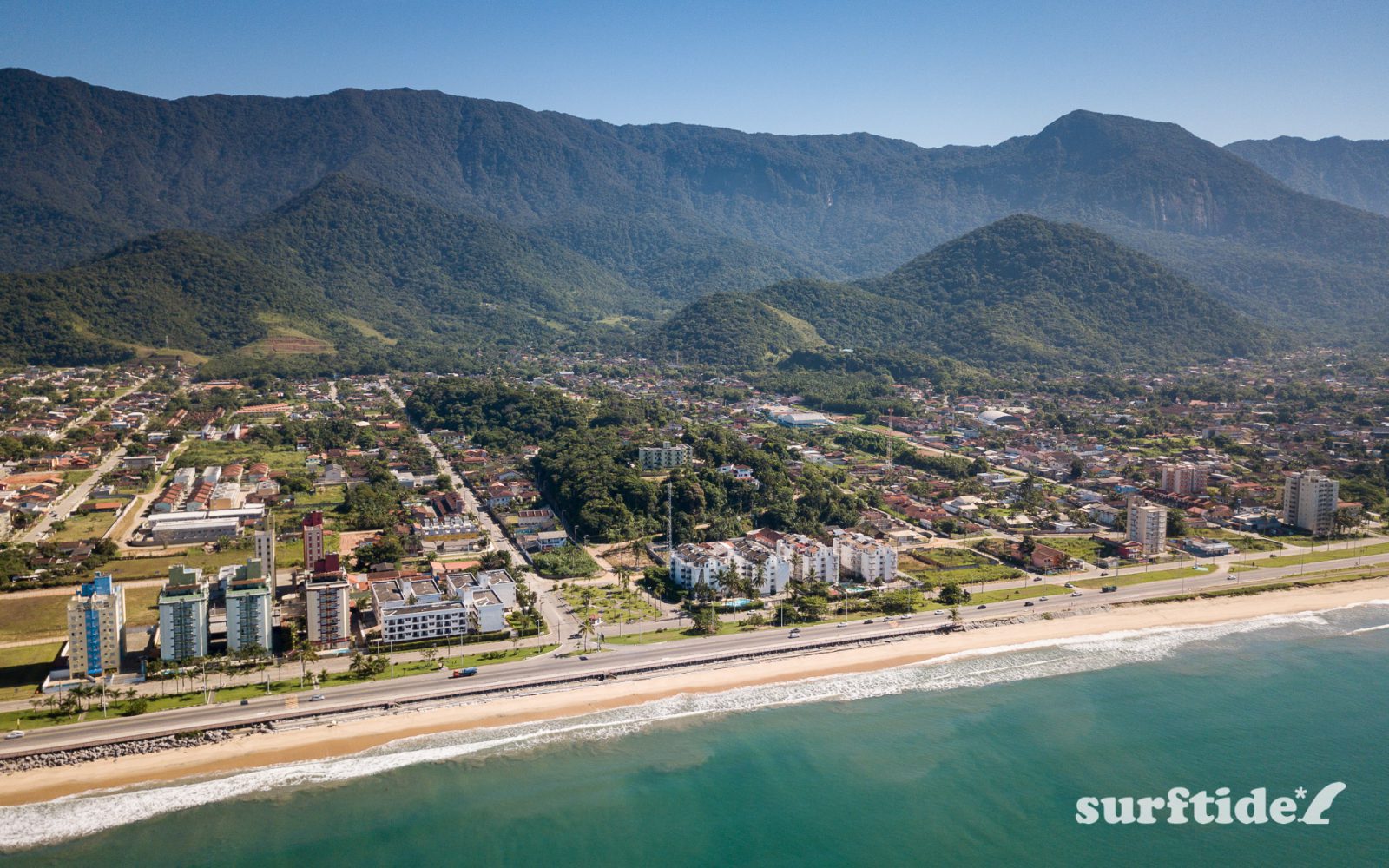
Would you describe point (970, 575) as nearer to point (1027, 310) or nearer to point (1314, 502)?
point (1314, 502)

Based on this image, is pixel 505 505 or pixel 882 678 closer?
pixel 882 678

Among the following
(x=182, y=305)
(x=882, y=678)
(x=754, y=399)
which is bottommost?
(x=882, y=678)

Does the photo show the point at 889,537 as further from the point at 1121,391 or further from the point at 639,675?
the point at 1121,391

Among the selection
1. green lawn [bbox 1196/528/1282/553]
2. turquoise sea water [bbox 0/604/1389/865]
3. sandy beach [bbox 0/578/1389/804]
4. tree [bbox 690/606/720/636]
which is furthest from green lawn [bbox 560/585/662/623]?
green lawn [bbox 1196/528/1282/553]

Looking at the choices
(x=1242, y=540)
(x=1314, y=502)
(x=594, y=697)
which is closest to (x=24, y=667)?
(x=594, y=697)

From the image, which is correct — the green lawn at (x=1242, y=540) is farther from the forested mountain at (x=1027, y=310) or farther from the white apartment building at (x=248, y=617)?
the forested mountain at (x=1027, y=310)

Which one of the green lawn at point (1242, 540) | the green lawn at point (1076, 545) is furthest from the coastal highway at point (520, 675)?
the green lawn at point (1242, 540)

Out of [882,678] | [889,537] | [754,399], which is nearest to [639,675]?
[882,678]

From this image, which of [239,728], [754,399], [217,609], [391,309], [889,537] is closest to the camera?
[239,728]
